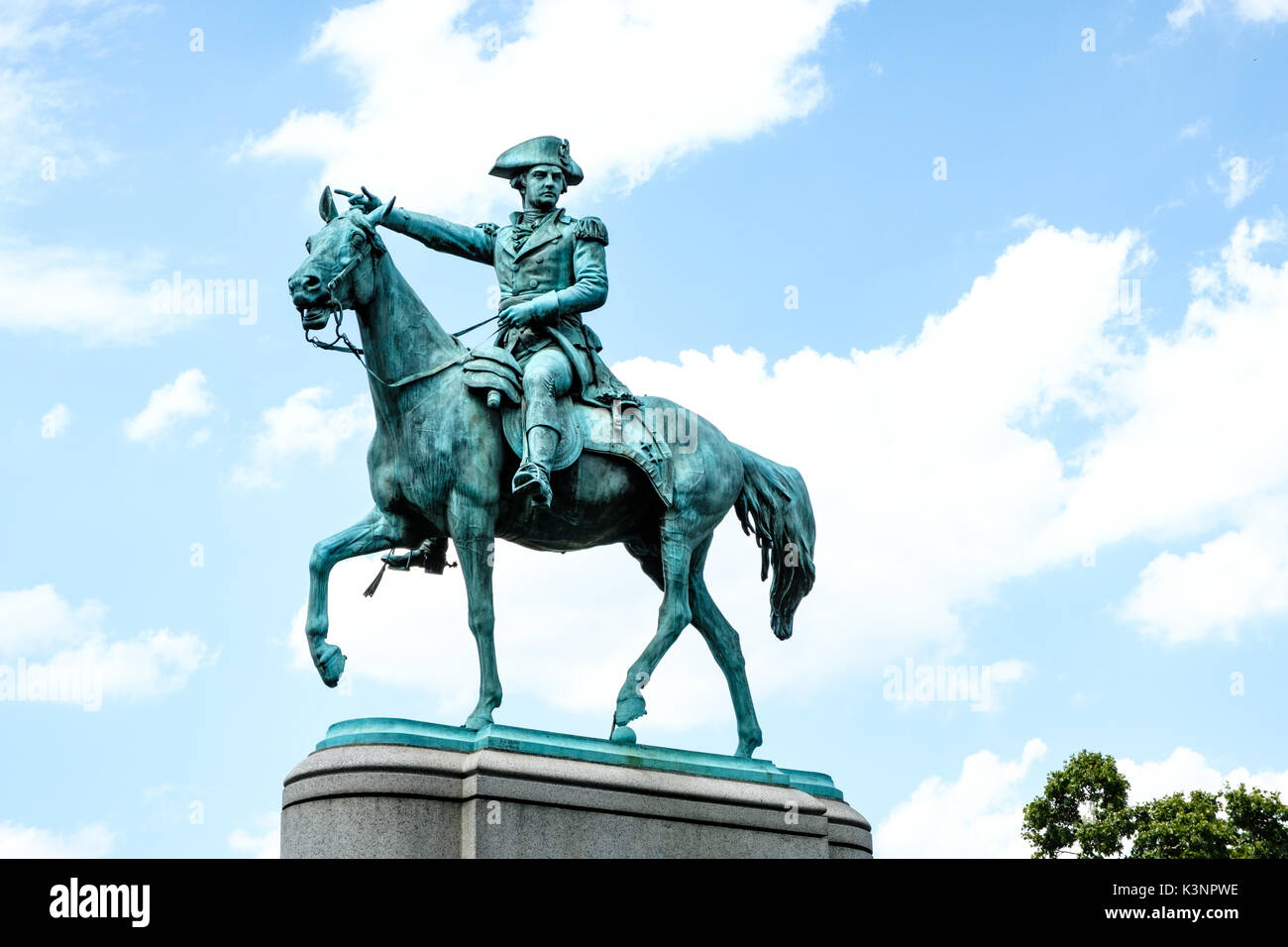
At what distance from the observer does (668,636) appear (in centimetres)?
1464

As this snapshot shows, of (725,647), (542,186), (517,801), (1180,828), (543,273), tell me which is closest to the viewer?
(517,801)

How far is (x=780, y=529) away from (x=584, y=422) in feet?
8.26

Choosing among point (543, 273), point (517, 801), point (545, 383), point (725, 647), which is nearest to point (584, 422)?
point (545, 383)

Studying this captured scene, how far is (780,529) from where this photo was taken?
15906 mm

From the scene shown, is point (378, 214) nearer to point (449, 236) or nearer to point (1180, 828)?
point (449, 236)

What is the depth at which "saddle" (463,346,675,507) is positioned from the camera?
13945 mm

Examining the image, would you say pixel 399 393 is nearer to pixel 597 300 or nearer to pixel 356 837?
pixel 597 300

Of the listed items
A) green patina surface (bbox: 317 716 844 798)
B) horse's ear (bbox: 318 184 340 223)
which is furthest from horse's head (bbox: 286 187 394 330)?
green patina surface (bbox: 317 716 844 798)

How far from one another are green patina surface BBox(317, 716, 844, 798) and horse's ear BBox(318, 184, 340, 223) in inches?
163

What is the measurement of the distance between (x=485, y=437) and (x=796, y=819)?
412 cm

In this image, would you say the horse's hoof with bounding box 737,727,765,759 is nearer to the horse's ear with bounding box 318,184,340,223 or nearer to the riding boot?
the riding boot
